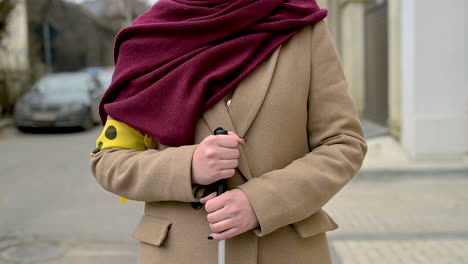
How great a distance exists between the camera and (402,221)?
5520mm

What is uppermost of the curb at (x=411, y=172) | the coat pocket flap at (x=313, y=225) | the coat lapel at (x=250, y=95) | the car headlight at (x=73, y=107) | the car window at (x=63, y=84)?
the coat lapel at (x=250, y=95)

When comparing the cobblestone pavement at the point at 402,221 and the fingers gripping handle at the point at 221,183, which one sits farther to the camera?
the cobblestone pavement at the point at 402,221

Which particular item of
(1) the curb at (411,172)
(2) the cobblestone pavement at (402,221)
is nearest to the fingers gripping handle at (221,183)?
(2) the cobblestone pavement at (402,221)

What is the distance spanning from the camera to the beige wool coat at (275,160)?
1470 millimetres

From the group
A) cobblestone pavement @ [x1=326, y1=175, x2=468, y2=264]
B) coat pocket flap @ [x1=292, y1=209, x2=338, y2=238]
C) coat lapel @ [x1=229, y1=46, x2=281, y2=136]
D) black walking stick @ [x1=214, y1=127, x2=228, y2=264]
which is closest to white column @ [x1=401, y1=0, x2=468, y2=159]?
cobblestone pavement @ [x1=326, y1=175, x2=468, y2=264]

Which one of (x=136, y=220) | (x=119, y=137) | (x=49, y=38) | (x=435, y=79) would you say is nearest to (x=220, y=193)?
(x=119, y=137)

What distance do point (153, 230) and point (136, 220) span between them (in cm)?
445

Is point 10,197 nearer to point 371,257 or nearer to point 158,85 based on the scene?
point 371,257

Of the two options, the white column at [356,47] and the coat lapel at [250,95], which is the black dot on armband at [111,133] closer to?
the coat lapel at [250,95]

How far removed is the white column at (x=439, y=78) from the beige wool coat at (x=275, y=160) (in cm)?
686

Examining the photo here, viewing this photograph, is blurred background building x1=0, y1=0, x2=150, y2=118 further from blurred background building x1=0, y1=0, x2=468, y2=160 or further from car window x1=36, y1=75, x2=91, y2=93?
car window x1=36, y1=75, x2=91, y2=93

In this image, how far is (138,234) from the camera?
1.61 metres

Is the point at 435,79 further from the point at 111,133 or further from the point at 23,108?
the point at 23,108

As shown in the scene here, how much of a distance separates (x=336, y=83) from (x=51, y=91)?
1393 centimetres
